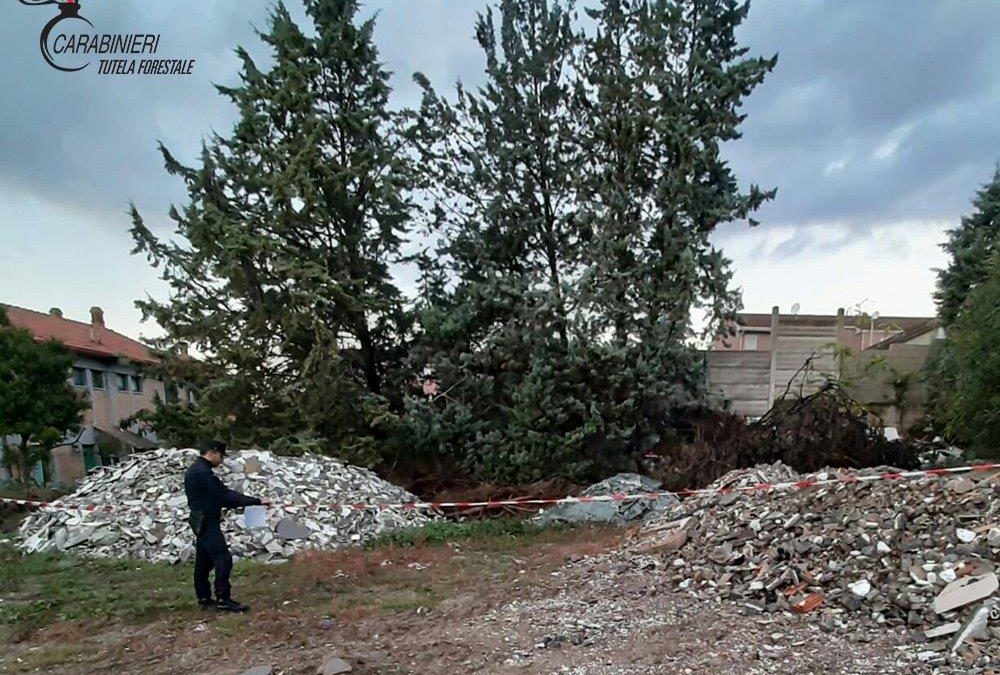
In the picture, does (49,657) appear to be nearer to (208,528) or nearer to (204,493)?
(208,528)

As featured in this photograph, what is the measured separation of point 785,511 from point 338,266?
28.9 feet

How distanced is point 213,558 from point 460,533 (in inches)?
145

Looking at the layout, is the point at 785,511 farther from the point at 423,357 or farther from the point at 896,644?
the point at 423,357

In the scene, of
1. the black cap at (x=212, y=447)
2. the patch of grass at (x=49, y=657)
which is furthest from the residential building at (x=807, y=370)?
the patch of grass at (x=49, y=657)

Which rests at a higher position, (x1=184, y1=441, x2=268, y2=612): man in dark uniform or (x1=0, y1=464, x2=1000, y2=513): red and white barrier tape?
(x1=184, y1=441, x2=268, y2=612): man in dark uniform

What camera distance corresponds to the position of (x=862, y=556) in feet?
16.0

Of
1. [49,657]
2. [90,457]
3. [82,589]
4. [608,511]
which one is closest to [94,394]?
[90,457]

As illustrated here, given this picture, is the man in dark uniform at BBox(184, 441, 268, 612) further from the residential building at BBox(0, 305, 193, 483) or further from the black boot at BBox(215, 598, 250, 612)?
the residential building at BBox(0, 305, 193, 483)

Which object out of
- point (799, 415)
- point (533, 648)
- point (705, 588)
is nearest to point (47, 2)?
point (533, 648)

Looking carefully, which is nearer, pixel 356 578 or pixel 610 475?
pixel 356 578

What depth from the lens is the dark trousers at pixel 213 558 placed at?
5035mm

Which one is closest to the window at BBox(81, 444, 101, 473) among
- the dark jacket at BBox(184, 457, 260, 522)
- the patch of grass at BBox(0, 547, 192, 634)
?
the patch of grass at BBox(0, 547, 192, 634)

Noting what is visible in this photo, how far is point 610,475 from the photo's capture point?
10586 millimetres

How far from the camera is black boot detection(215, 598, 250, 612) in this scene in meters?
5.10
